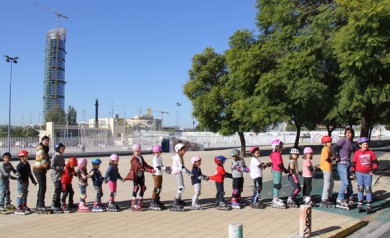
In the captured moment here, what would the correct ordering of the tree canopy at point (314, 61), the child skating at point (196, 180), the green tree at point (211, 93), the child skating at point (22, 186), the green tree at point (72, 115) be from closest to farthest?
the child skating at point (22, 186) → the child skating at point (196, 180) → the tree canopy at point (314, 61) → the green tree at point (211, 93) → the green tree at point (72, 115)

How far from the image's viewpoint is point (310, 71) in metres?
11.7

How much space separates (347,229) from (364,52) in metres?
5.08

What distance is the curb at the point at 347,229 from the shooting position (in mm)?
6771

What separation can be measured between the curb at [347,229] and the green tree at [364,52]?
424 cm

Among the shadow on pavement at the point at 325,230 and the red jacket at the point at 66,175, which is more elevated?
the red jacket at the point at 66,175

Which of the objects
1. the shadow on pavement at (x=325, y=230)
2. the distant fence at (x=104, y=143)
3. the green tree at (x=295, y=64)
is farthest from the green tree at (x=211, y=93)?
the shadow on pavement at (x=325, y=230)

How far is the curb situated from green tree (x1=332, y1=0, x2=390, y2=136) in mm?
4245

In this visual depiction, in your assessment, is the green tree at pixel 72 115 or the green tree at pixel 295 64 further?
the green tree at pixel 72 115

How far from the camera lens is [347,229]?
7.23m

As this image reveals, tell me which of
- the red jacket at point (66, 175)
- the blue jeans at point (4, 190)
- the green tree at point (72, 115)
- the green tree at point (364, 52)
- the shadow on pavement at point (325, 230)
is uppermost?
the green tree at point (72, 115)

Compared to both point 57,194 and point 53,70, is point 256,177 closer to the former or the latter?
point 57,194

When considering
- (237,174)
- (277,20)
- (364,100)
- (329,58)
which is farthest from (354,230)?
(277,20)

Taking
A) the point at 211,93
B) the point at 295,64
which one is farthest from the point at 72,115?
the point at 295,64

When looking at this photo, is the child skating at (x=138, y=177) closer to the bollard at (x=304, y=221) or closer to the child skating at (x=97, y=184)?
the child skating at (x=97, y=184)
